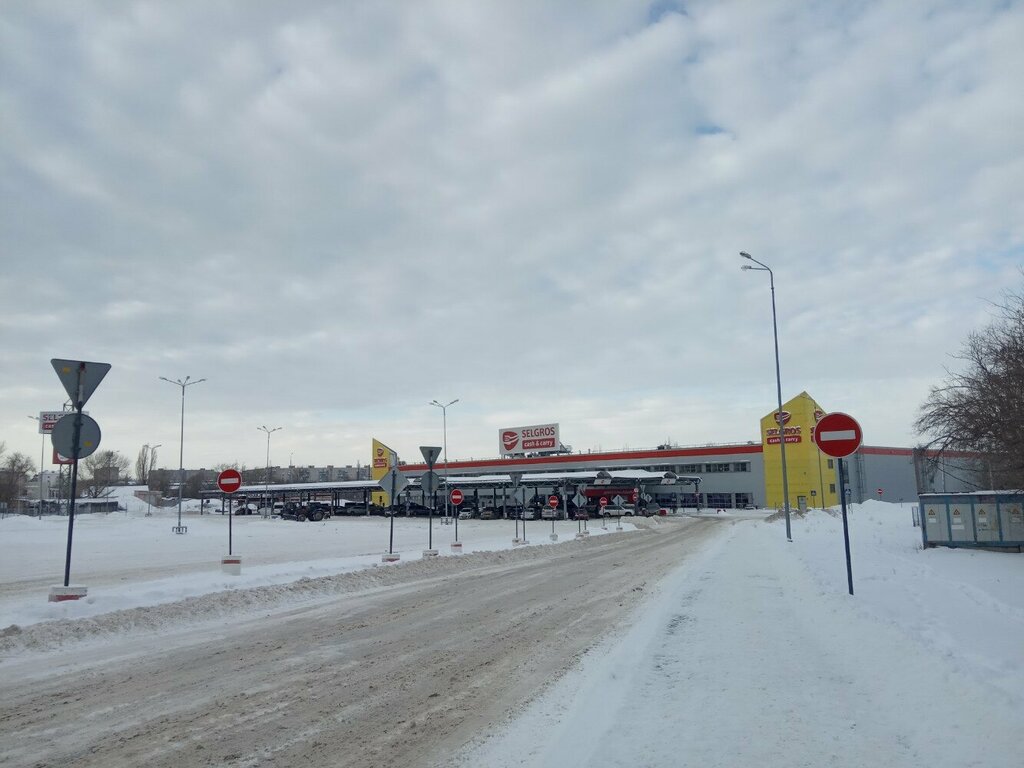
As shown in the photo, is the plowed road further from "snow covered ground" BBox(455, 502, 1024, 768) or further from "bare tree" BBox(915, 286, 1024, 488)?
"bare tree" BBox(915, 286, 1024, 488)

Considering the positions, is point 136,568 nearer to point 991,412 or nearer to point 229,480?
point 229,480

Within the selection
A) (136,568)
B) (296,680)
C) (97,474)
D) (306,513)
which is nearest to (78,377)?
(296,680)

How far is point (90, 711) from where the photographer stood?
6.73 metres

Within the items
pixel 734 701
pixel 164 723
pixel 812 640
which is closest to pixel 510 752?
pixel 734 701

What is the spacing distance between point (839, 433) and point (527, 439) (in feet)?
310

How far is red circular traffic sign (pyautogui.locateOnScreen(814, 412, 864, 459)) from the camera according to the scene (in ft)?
39.3

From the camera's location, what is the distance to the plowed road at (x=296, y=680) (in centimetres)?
577

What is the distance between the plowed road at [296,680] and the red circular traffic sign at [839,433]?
14.4 feet

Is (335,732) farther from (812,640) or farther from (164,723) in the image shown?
(812,640)

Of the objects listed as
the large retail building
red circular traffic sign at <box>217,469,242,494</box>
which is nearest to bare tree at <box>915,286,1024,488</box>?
red circular traffic sign at <box>217,469,242,494</box>

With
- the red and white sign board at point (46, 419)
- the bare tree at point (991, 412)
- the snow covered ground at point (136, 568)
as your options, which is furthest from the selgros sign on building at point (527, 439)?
the bare tree at point (991, 412)

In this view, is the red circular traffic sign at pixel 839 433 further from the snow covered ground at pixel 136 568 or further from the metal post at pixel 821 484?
the metal post at pixel 821 484

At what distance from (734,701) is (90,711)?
583cm

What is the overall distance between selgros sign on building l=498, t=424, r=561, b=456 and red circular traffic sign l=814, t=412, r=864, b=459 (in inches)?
3622
